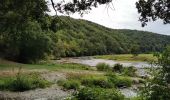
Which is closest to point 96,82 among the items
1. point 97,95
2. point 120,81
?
point 120,81

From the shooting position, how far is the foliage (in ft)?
50.0

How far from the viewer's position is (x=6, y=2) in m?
26.1

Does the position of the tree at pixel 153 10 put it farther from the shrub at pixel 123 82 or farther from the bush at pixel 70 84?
the shrub at pixel 123 82

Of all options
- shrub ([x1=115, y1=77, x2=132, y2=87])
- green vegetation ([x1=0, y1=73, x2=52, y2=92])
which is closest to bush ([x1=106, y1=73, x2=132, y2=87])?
shrub ([x1=115, y1=77, x2=132, y2=87])

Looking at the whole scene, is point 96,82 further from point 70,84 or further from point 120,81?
point 70,84

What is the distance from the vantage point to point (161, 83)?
604 inches

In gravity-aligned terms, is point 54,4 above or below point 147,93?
above

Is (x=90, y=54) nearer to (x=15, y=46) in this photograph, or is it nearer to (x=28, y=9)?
(x=15, y=46)

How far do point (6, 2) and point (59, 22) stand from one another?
13.7 feet

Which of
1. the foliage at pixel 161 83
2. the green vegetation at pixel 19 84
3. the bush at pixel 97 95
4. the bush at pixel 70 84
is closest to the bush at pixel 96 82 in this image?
the bush at pixel 70 84

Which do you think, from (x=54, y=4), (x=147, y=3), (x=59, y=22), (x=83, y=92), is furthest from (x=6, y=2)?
(x=147, y=3)

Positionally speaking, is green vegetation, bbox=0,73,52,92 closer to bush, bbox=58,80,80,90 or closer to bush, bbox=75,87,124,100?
bush, bbox=58,80,80,90

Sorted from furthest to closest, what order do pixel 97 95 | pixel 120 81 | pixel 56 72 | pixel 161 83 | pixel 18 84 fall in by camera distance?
pixel 56 72, pixel 120 81, pixel 18 84, pixel 97 95, pixel 161 83

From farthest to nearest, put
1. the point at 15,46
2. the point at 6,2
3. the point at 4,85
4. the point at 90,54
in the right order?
the point at 90,54
the point at 15,46
the point at 4,85
the point at 6,2
